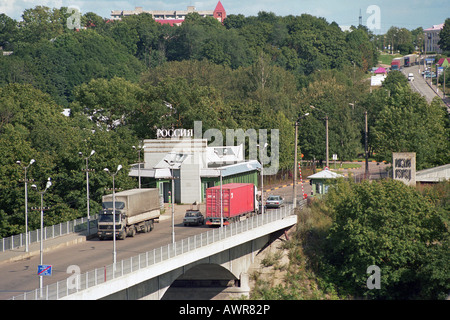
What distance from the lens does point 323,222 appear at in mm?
67375

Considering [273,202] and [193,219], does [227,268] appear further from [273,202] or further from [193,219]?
[273,202]

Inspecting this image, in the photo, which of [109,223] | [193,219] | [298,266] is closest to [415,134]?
[298,266]

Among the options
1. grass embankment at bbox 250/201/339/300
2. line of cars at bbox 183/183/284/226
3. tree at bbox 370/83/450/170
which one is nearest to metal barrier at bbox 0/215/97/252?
line of cars at bbox 183/183/284/226

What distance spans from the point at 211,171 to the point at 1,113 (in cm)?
3792

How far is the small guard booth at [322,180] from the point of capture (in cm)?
7400

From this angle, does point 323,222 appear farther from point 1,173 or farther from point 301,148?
point 301,148

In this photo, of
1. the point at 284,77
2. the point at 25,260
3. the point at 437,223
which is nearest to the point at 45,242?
the point at 25,260

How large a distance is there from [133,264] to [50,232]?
1418 cm

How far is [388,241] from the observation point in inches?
2293

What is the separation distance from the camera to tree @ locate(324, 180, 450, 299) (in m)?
57.6

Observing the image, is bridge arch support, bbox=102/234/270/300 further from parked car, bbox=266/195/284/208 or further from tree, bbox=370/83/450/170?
tree, bbox=370/83/450/170

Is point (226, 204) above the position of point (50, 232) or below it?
above

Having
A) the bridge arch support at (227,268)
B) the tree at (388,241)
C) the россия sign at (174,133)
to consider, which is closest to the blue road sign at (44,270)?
the bridge arch support at (227,268)

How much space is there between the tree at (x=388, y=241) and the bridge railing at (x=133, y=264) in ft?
22.6
